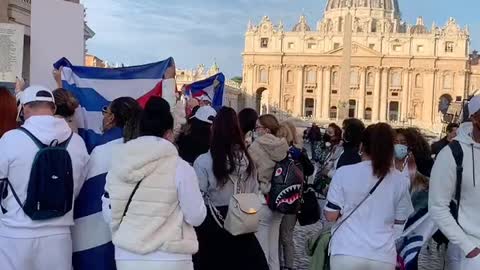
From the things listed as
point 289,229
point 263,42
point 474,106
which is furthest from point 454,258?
point 263,42

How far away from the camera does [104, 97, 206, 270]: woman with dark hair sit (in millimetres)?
3514

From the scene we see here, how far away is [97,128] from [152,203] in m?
1.69

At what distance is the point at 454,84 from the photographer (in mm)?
86938

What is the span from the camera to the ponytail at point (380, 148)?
402 centimetres

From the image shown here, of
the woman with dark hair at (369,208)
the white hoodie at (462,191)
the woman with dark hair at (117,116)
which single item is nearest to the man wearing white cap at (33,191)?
the woman with dark hair at (117,116)

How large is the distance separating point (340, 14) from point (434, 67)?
2138 cm

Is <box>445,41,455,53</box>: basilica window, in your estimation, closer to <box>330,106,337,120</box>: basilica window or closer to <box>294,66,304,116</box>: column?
<box>330,106,337,120</box>: basilica window

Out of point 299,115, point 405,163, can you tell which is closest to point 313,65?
point 299,115

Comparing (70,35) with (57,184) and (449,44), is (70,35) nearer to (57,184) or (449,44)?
(57,184)

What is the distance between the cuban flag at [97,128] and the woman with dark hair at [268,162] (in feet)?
2.70

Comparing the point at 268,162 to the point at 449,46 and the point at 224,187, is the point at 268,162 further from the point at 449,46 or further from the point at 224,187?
the point at 449,46

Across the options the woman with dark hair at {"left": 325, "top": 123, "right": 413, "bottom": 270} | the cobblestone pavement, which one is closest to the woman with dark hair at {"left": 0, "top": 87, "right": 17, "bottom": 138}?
the woman with dark hair at {"left": 325, "top": 123, "right": 413, "bottom": 270}

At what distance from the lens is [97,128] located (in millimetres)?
5043

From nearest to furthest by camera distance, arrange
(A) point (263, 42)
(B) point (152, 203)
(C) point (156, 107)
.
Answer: (B) point (152, 203) → (C) point (156, 107) → (A) point (263, 42)
